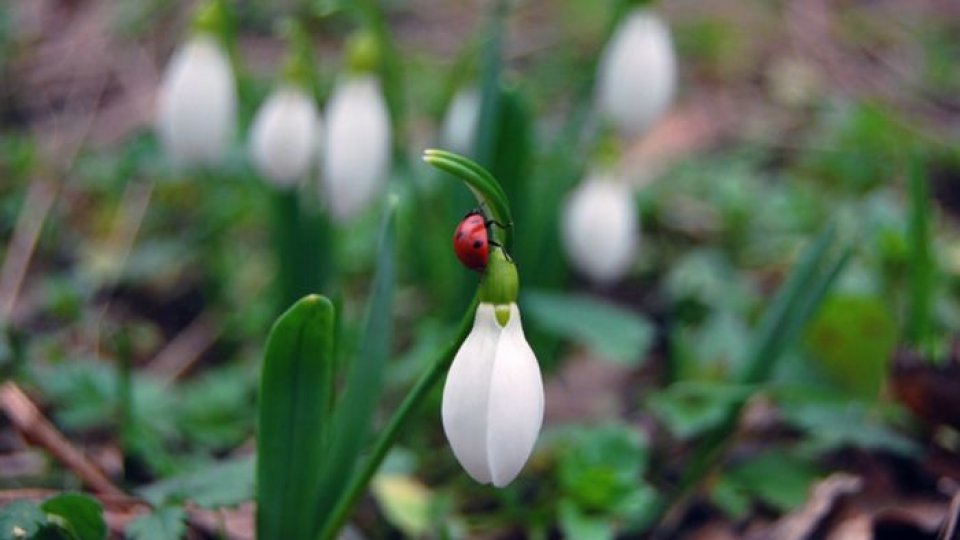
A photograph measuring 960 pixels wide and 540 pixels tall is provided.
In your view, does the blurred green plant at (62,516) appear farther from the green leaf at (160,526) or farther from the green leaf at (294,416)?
the green leaf at (294,416)

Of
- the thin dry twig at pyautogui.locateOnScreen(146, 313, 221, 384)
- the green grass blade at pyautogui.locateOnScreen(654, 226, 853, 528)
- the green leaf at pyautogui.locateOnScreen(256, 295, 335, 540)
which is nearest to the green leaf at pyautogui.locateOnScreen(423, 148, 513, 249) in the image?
the green leaf at pyautogui.locateOnScreen(256, 295, 335, 540)

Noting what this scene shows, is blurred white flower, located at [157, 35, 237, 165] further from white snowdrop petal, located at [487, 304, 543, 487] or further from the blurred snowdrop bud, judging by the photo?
white snowdrop petal, located at [487, 304, 543, 487]

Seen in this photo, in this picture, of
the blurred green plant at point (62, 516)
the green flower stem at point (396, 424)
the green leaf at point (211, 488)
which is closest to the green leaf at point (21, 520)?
the blurred green plant at point (62, 516)

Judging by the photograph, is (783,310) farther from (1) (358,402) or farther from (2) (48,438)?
(2) (48,438)

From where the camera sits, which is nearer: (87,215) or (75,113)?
(87,215)

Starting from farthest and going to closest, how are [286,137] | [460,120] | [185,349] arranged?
1. [185,349]
2. [460,120]
3. [286,137]

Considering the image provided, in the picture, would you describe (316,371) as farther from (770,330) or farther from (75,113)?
(75,113)

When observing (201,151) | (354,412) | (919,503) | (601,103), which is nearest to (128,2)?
(201,151)

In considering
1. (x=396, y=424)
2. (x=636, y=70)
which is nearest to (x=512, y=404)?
(x=396, y=424)
